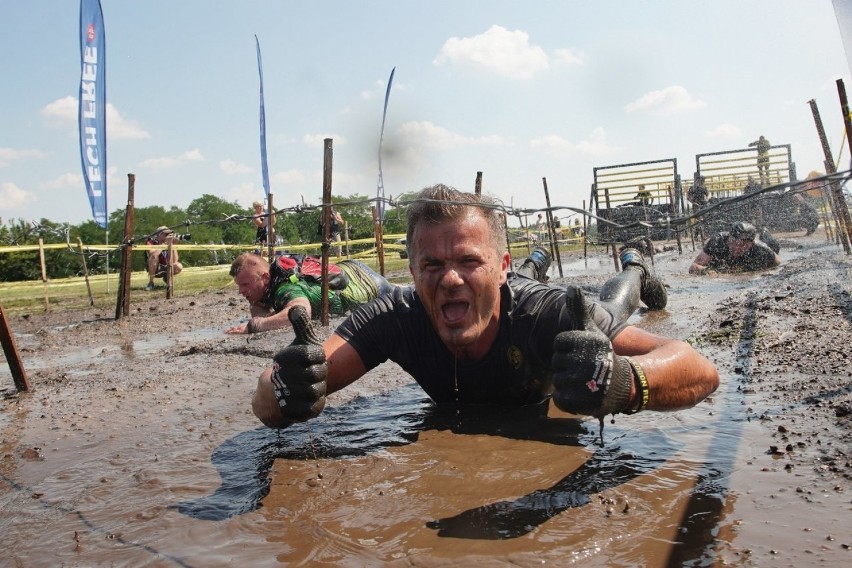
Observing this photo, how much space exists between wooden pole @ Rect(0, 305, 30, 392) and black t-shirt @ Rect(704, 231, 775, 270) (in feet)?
33.9

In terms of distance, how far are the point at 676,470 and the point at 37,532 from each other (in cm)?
258

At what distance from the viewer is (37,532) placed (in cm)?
253

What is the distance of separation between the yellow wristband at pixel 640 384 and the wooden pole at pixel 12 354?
463 cm

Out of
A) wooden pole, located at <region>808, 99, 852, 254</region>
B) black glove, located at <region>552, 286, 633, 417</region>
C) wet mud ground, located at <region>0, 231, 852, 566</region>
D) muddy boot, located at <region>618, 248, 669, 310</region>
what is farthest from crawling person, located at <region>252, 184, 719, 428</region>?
wooden pole, located at <region>808, 99, 852, 254</region>

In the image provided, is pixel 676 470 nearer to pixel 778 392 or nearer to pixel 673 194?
pixel 778 392

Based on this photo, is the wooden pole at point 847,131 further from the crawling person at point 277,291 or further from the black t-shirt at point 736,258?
the crawling person at point 277,291

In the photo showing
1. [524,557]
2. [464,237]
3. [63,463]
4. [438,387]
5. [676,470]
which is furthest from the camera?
[438,387]

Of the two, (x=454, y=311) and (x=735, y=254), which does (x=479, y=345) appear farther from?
(x=735, y=254)

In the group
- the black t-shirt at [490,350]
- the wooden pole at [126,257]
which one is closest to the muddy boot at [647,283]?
the black t-shirt at [490,350]

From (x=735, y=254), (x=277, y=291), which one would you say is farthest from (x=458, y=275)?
(x=735, y=254)

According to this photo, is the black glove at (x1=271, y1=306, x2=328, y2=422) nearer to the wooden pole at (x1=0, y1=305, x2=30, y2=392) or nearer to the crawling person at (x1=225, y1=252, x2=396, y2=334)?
the wooden pole at (x1=0, y1=305, x2=30, y2=392)

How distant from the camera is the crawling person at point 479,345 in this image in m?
2.39

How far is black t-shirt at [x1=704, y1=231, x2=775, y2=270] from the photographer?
11133mm

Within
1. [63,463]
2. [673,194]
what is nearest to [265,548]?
[63,463]
